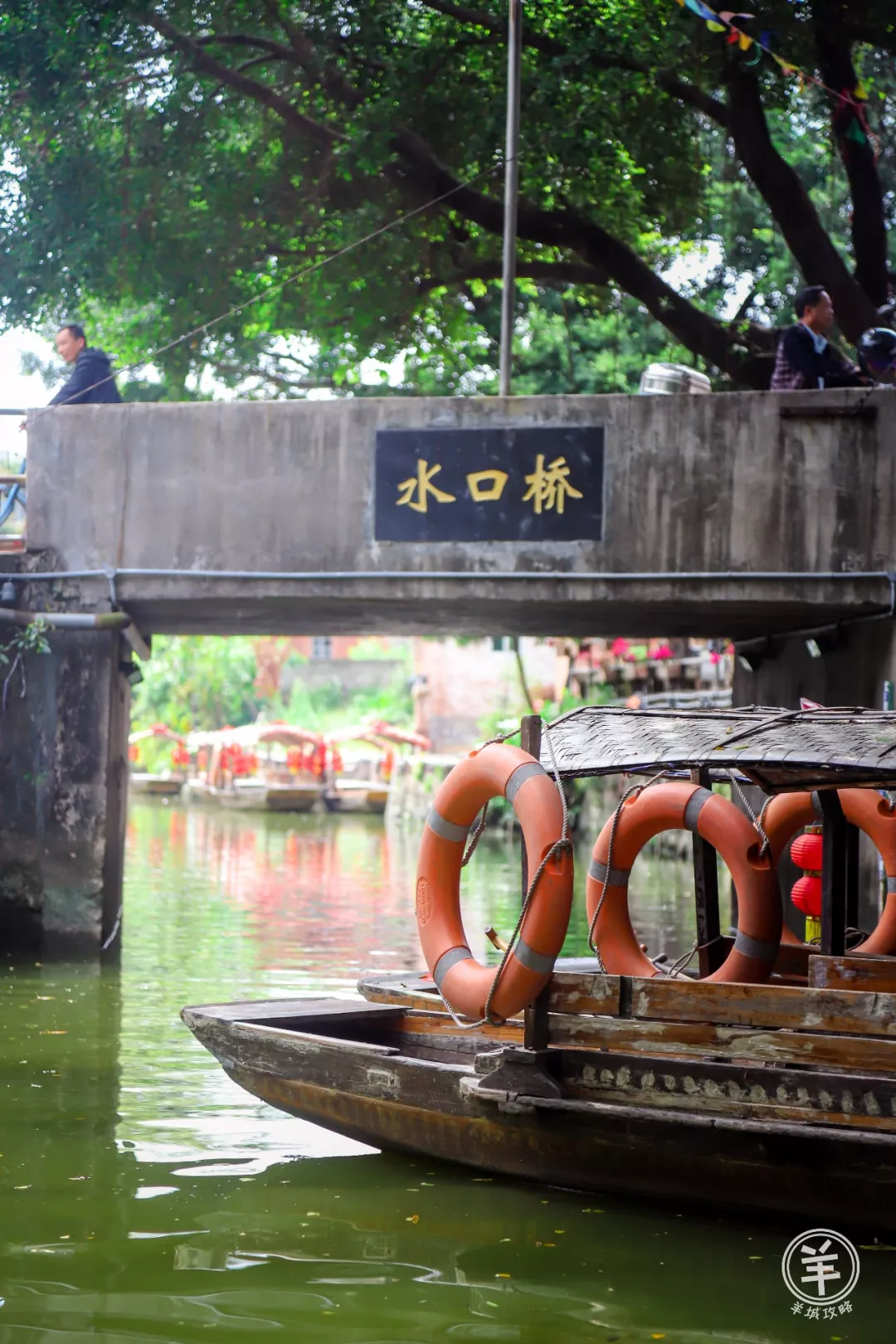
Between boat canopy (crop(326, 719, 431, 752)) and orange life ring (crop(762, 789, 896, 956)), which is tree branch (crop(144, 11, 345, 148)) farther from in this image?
boat canopy (crop(326, 719, 431, 752))

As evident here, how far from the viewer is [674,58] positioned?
55.1 ft

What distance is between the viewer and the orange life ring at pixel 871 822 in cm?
821

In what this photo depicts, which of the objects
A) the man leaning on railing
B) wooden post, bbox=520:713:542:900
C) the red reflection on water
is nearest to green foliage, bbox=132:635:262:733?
the red reflection on water

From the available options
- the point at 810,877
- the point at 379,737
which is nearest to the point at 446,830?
the point at 810,877

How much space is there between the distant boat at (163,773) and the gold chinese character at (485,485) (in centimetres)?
3839

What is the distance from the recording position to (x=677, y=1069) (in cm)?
646

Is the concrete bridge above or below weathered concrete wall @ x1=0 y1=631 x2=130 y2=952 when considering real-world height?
above

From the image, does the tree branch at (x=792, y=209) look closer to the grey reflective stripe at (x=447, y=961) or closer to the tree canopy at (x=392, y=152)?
the tree canopy at (x=392, y=152)

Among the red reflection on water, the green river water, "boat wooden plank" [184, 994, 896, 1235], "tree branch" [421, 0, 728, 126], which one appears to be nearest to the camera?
the green river water

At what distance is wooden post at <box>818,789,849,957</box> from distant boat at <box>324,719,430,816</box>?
35.3 m

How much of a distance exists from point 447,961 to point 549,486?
5617 millimetres

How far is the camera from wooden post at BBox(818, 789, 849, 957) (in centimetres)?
707

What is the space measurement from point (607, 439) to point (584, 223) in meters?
6.75

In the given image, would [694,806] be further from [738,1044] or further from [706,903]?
[738,1044]
